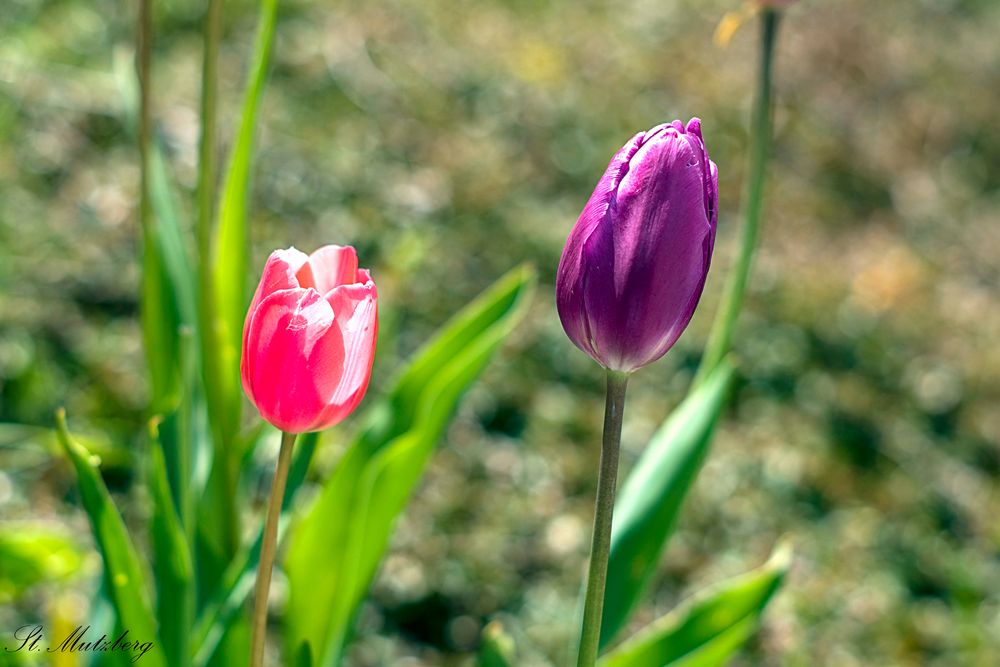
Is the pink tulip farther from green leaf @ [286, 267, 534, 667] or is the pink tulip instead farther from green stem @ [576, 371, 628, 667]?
green leaf @ [286, 267, 534, 667]

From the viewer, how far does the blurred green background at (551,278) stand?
1874mm

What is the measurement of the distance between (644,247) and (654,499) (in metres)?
0.56

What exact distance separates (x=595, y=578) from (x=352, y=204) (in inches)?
78.7

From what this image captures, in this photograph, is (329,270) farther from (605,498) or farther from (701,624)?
(701,624)

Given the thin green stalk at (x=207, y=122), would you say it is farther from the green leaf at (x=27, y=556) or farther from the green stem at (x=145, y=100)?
the green leaf at (x=27, y=556)

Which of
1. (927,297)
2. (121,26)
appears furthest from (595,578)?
(121,26)

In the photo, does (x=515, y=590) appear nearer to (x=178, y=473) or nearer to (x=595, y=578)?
(x=178, y=473)

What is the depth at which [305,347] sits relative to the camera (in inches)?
30.5

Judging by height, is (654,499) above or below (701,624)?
above

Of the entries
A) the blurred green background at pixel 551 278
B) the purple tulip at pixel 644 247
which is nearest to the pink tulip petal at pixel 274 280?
the purple tulip at pixel 644 247

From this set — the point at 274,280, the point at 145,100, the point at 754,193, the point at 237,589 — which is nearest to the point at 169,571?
the point at 237,589

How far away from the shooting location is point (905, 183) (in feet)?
10.9

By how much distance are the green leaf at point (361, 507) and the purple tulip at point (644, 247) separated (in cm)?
47

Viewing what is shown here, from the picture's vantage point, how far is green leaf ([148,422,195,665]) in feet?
3.52
